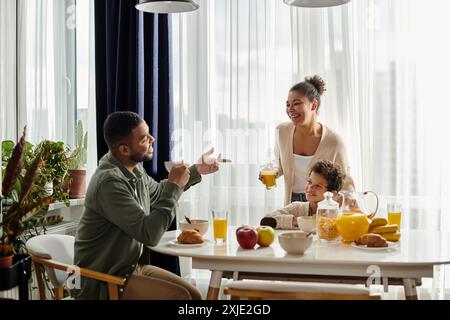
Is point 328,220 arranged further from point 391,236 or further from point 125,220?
point 125,220

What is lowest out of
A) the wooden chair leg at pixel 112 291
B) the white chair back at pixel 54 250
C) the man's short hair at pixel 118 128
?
the wooden chair leg at pixel 112 291

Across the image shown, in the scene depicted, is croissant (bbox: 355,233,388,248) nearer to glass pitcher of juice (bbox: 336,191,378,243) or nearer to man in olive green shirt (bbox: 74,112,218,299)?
glass pitcher of juice (bbox: 336,191,378,243)

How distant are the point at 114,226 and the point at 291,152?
151cm

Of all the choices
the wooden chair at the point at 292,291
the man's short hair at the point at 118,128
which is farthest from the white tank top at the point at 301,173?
the wooden chair at the point at 292,291

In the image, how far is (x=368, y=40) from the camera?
377cm

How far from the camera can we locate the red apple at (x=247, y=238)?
2.28 m

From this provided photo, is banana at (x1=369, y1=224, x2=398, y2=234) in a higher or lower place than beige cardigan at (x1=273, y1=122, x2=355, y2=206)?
lower

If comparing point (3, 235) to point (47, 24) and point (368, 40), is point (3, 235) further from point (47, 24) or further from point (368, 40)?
point (368, 40)

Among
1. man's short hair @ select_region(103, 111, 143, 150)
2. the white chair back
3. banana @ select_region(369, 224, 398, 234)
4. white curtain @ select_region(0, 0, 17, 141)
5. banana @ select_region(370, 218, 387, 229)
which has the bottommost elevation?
the white chair back

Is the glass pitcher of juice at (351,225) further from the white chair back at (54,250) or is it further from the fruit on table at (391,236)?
the white chair back at (54,250)

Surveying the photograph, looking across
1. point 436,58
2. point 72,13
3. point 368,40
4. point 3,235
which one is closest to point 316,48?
point 368,40

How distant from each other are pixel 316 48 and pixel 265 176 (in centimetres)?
118

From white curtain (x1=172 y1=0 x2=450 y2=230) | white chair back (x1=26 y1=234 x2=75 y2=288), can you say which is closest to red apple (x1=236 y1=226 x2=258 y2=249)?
white chair back (x1=26 y1=234 x2=75 y2=288)

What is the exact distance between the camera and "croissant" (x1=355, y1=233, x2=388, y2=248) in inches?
89.3
